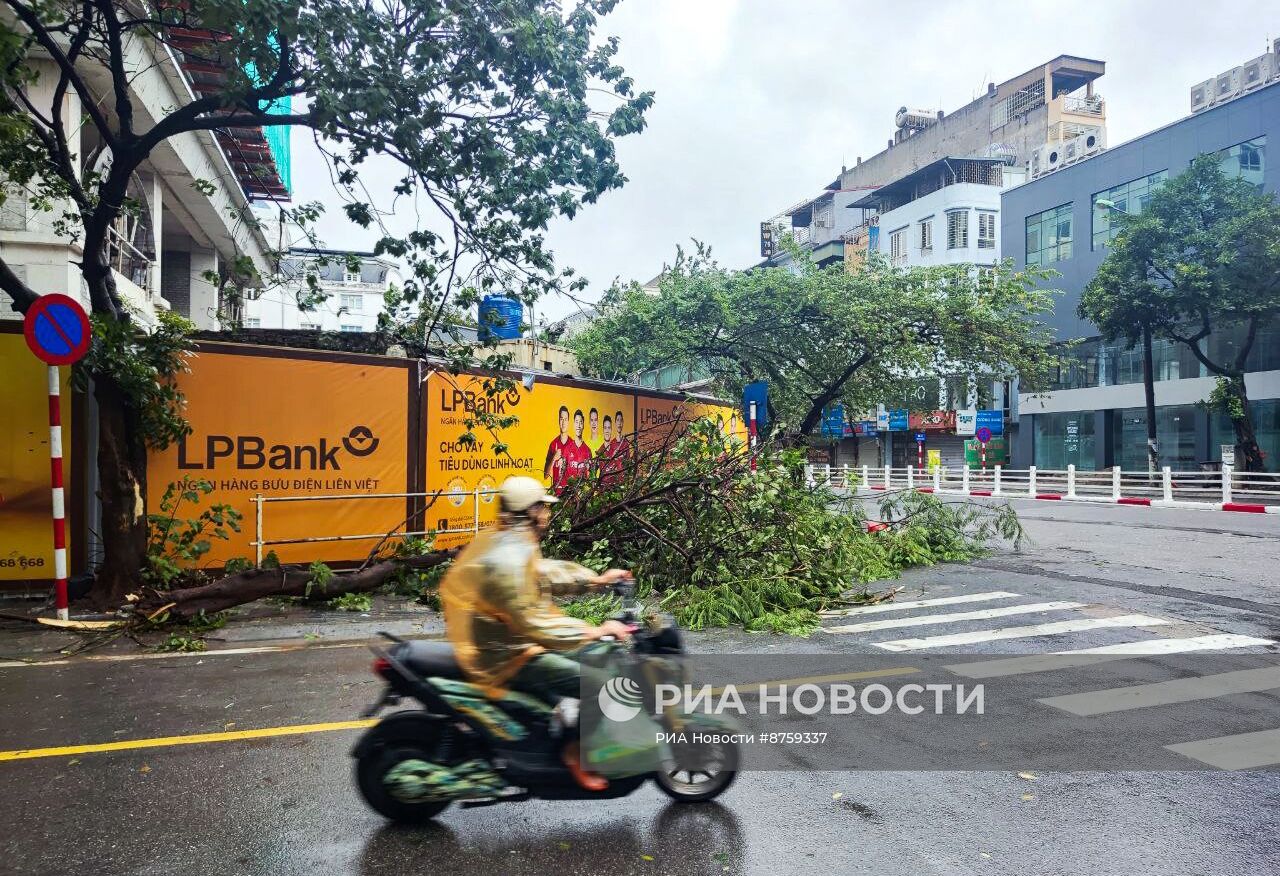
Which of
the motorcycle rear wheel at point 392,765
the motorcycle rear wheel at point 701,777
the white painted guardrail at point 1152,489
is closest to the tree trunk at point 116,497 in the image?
the motorcycle rear wheel at point 392,765

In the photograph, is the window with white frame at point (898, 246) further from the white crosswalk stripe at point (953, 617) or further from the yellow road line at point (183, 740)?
the yellow road line at point (183, 740)

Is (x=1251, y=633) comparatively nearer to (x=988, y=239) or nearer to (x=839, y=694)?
(x=839, y=694)

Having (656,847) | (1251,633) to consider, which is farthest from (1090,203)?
(656,847)

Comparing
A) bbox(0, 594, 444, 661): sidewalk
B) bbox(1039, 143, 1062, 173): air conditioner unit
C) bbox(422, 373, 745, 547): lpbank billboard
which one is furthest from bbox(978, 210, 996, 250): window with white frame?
bbox(0, 594, 444, 661): sidewalk

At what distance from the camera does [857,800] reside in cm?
415

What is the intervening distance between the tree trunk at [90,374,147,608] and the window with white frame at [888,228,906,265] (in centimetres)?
5076

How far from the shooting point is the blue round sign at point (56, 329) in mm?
7598

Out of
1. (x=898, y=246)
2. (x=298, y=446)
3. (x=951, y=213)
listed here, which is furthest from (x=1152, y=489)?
(x=898, y=246)

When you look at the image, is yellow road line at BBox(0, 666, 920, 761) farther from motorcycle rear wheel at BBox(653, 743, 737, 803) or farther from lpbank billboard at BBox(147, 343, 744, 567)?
lpbank billboard at BBox(147, 343, 744, 567)

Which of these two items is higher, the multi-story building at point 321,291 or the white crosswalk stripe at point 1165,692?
the multi-story building at point 321,291

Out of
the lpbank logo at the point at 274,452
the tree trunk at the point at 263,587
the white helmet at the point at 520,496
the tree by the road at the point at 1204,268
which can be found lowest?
the tree trunk at the point at 263,587

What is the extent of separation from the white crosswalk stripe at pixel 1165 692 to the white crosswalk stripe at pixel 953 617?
2399mm

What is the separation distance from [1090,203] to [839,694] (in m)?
42.3

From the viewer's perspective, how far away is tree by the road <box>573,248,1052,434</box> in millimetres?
22734
